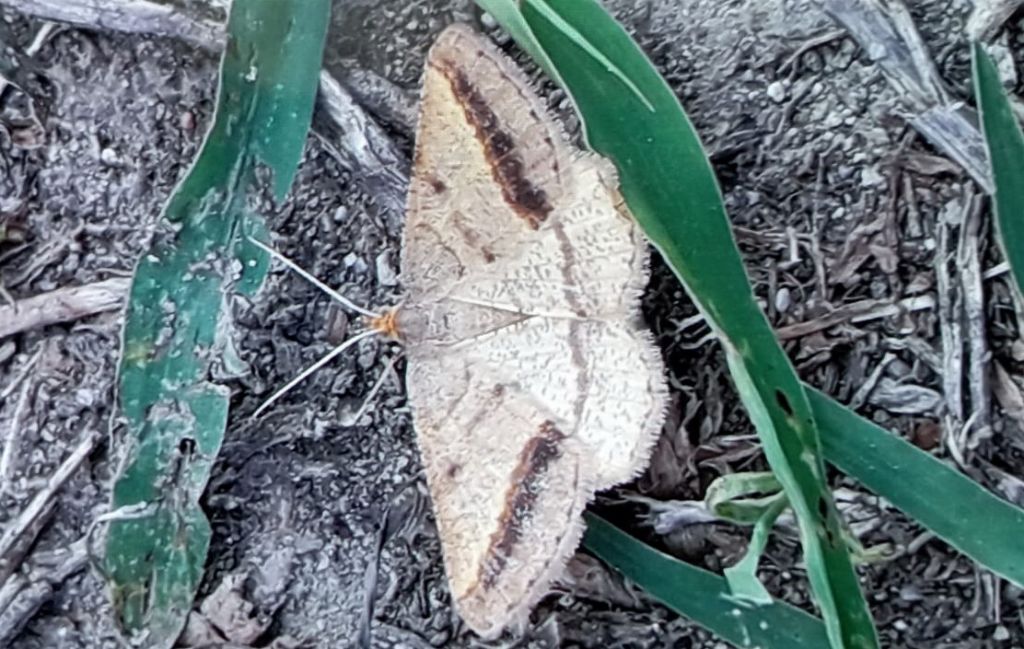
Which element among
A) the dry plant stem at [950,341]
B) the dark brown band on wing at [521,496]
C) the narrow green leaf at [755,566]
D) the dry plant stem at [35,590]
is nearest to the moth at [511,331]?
the dark brown band on wing at [521,496]

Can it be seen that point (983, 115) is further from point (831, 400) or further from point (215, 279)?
point (215, 279)

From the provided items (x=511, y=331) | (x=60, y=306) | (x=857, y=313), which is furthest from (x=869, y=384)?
(x=60, y=306)

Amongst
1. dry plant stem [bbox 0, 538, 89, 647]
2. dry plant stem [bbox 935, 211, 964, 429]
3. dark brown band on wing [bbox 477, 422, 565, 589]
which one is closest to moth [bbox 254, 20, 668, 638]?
dark brown band on wing [bbox 477, 422, 565, 589]

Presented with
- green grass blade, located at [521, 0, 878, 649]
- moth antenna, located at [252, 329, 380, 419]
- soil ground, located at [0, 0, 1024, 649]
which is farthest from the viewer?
moth antenna, located at [252, 329, 380, 419]

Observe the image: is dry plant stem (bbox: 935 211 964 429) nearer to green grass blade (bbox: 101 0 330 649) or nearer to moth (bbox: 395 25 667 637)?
moth (bbox: 395 25 667 637)

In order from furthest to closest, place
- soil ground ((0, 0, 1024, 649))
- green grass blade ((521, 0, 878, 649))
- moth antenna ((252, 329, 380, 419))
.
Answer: moth antenna ((252, 329, 380, 419)) < soil ground ((0, 0, 1024, 649)) < green grass blade ((521, 0, 878, 649))

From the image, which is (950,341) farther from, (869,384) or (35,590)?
(35,590)

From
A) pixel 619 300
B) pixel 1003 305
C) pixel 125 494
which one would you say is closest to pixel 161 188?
pixel 125 494
